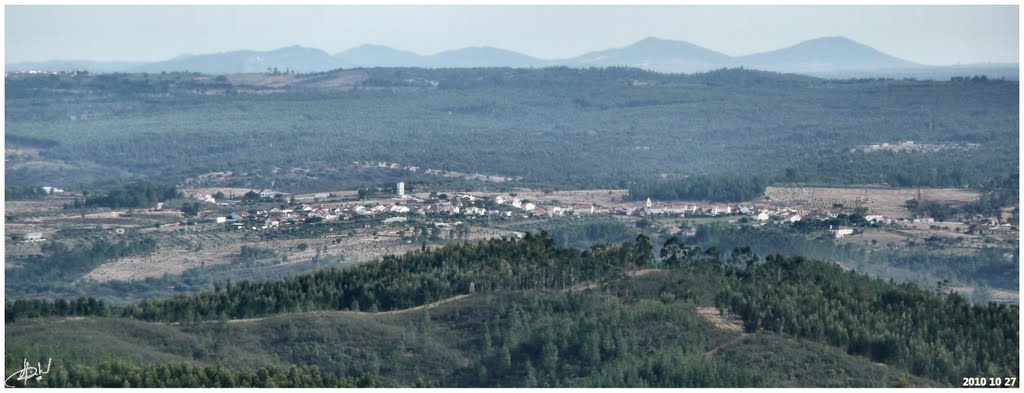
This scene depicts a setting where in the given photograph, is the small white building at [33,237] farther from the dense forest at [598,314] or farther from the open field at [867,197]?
the open field at [867,197]

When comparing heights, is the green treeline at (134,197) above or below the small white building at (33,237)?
above

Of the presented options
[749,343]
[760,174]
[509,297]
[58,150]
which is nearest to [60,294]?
[509,297]

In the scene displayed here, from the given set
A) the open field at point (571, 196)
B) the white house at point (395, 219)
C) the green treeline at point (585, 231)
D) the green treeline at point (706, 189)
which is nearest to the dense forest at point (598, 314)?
the green treeline at point (585, 231)

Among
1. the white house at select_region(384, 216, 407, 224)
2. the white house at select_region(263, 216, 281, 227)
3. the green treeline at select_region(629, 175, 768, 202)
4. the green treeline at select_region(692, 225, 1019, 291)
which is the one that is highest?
the green treeline at select_region(629, 175, 768, 202)

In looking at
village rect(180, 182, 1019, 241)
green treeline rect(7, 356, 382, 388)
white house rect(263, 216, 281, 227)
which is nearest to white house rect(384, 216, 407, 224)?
village rect(180, 182, 1019, 241)

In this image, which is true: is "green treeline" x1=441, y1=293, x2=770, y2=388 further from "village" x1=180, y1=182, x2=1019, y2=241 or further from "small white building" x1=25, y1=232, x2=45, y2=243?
"small white building" x1=25, y1=232, x2=45, y2=243

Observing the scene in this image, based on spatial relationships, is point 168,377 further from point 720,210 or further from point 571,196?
point 571,196
